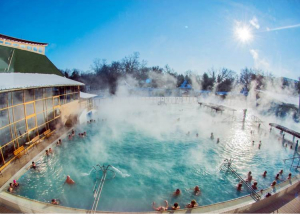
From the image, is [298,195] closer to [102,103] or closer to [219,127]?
[219,127]

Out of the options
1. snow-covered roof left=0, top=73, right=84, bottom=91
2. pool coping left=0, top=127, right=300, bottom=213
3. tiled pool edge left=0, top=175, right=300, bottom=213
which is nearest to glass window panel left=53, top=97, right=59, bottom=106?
snow-covered roof left=0, top=73, right=84, bottom=91

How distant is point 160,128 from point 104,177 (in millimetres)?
9460

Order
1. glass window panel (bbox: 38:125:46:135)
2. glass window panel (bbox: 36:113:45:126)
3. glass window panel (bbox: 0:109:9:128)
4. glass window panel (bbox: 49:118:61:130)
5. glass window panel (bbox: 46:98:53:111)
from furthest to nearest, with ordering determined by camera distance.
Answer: glass window panel (bbox: 49:118:61:130) < glass window panel (bbox: 46:98:53:111) < glass window panel (bbox: 36:113:45:126) < glass window panel (bbox: 38:125:46:135) < glass window panel (bbox: 0:109:9:128)

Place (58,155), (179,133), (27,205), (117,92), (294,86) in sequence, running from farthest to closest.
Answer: (117,92), (294,86), (179,133), (58,155), (27,205)

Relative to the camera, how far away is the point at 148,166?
33.8ft

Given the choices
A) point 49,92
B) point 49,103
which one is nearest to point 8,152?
point 49,103

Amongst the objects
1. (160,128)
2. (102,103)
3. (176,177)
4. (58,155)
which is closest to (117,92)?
(102,103)

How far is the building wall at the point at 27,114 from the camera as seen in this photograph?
9102 mm

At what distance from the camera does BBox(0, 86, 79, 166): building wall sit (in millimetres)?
9102

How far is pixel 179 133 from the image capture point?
16.2 meters

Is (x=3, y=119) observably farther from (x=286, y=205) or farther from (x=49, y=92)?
(x=286, y=205)

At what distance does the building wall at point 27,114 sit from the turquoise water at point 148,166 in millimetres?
1751

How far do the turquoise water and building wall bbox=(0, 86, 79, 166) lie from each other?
175 centimetres

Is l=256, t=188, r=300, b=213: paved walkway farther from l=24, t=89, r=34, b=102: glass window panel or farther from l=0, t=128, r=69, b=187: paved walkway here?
l=24, t=89, r=34, b=102: glass window panel
